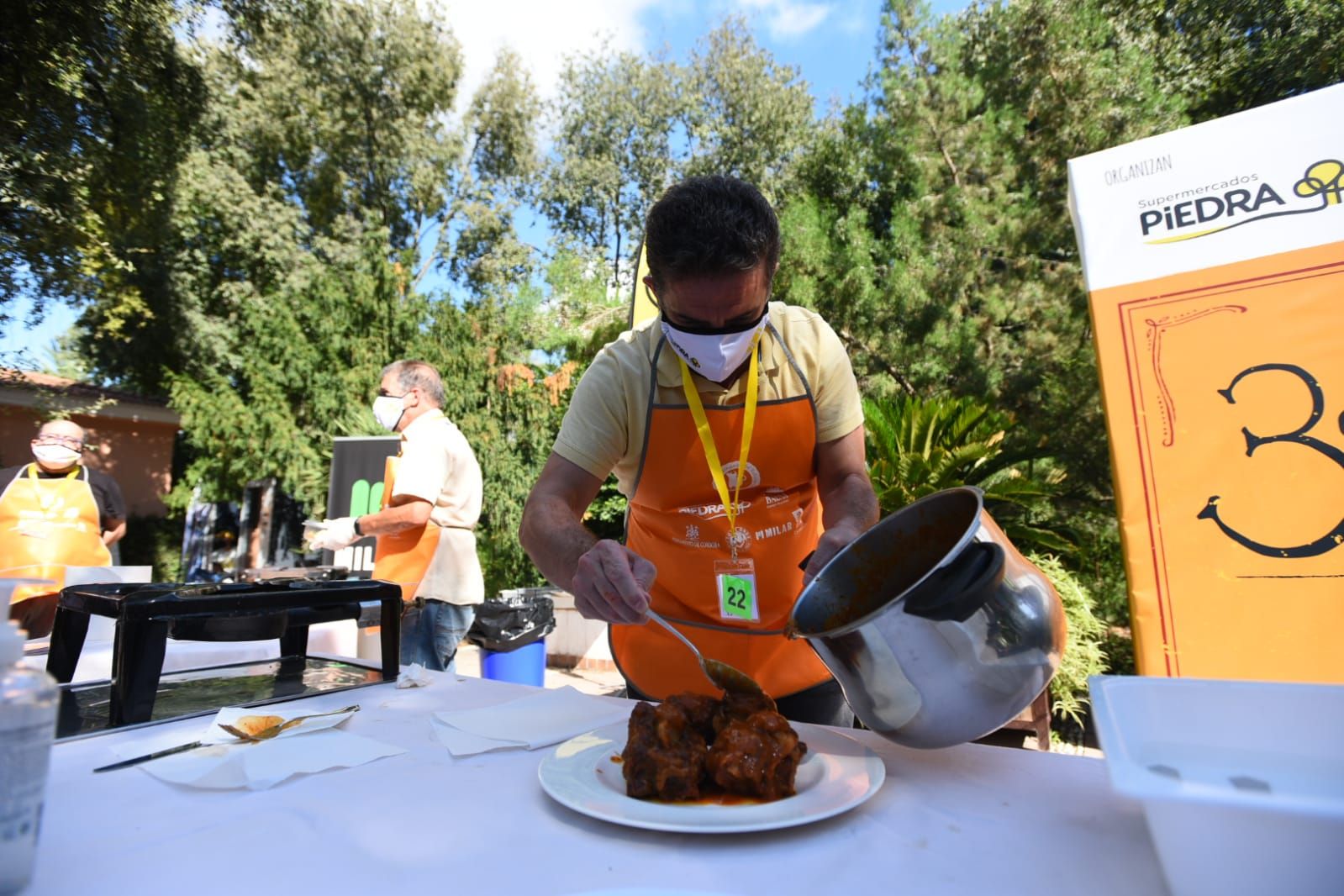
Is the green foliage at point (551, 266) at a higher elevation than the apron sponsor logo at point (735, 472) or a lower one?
higher

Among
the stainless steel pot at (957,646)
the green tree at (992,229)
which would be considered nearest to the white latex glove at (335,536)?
the stainless steel pot at (957,646)

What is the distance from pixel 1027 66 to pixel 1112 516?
5.04 metres

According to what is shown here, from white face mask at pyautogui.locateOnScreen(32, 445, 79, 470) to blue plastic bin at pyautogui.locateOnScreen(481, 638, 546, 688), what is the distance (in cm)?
293

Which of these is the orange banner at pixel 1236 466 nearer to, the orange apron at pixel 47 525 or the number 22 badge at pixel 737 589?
the number 22 badge at pixel 737 589

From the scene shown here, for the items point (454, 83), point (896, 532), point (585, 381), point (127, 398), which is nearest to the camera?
point (896, 532)

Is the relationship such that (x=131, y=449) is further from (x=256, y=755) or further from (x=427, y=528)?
(x=256, y=755)

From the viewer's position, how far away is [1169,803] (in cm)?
66

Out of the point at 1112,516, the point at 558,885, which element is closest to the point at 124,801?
the point at 558,885

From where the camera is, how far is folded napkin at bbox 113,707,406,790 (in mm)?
1103

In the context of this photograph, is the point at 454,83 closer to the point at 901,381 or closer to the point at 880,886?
the point at 901,381

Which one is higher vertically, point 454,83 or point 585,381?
point 454,83

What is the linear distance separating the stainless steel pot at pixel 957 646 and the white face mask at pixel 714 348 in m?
0.79

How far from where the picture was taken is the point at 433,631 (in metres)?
4.23

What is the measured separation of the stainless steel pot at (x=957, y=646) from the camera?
38.2 inches
